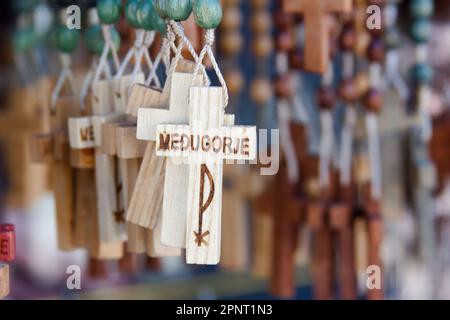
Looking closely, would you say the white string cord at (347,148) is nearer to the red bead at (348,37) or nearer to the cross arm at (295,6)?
the red bead at (348,37)

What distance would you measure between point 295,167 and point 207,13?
31.7 inches

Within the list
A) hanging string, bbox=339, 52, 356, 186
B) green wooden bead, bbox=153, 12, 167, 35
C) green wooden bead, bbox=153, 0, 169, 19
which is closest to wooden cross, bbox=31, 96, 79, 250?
green wooden bead, bbox=153, 12, 167, 35

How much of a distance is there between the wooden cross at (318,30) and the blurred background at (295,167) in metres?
0.28

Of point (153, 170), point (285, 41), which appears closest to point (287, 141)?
point (285, 41)

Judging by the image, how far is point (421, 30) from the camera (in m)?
1.89

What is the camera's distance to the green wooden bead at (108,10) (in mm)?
1455

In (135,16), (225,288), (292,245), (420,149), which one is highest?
(135,16)

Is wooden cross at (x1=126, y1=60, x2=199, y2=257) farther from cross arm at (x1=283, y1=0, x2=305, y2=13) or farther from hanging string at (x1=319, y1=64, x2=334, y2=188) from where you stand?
hanging string at (x1=319, y1=64, x2=334, y2=188)

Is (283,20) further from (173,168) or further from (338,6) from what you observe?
(173,168)

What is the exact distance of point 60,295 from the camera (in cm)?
233

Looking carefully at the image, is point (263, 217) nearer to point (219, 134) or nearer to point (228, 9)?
point (228, 9)
